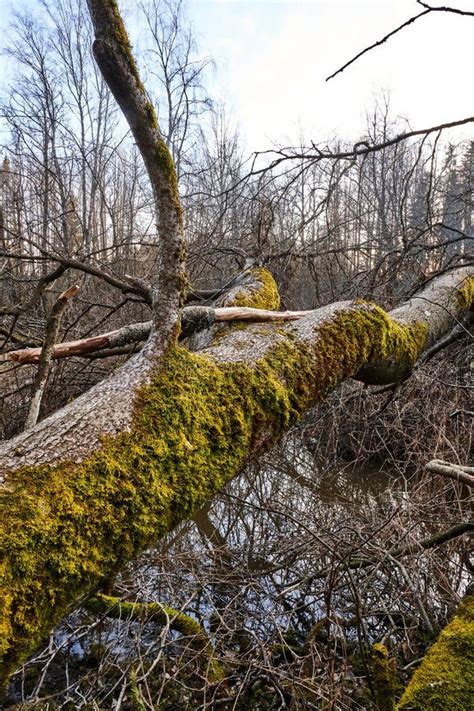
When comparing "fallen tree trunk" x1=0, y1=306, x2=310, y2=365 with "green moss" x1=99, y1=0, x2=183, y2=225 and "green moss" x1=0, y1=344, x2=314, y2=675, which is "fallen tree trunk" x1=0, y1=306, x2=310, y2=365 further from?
"green moss" x1=99, y1=0, x2=183, y2=225

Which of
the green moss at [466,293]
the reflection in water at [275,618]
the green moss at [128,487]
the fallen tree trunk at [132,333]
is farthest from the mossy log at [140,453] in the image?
the green moss at [466,293]

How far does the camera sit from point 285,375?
1.83 m

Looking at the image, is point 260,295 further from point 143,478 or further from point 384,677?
point 384,677

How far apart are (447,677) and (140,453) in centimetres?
98

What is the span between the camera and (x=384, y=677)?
44.9 inches

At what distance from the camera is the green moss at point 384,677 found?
1.14 m

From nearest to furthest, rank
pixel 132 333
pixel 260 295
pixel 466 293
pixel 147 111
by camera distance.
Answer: pixel 147 111 → pixel 132 333 → pixel 260 295 → pixel 466 293

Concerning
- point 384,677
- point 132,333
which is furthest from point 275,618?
point 132,333

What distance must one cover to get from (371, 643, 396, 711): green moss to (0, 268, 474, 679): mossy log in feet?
2.06

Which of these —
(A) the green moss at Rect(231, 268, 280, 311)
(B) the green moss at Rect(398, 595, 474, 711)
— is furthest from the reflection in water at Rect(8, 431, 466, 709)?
(A) the green moss at Rect(231, 268, 280, 311)

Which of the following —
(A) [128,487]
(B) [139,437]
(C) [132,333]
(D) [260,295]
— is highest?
(D) [260,295]

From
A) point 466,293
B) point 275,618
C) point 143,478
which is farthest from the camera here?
point 466,293

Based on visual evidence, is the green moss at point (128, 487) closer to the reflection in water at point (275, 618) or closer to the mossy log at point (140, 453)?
the mossy log at point (140, 453)

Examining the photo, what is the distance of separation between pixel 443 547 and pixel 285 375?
76.7 inches
